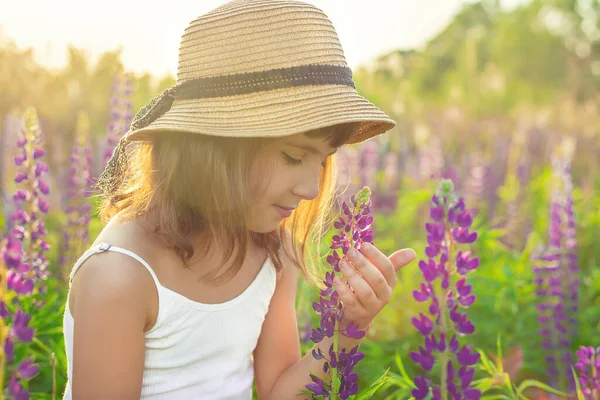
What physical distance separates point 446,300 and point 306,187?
1.62 ft

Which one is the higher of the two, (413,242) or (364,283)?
(364,283)

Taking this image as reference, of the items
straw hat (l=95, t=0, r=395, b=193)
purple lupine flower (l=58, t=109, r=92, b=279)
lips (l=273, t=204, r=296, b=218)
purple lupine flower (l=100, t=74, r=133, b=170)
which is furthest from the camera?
purple lupine flower (l=100, t=74, r=133, b=170)

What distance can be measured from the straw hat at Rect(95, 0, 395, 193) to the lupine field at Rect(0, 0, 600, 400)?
32 centimetres

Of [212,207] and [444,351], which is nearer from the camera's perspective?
[444,351]

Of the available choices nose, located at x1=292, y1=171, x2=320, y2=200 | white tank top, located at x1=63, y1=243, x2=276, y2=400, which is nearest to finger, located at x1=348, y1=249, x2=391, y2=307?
nose, located at x1=292, y1=171, x2=320, y2=200

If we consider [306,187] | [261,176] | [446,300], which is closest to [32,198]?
[261,176]

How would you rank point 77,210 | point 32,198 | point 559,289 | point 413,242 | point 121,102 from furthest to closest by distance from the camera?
point 413,242 < point 121,102 < point 559,289 < point 77,210 < point 32,198

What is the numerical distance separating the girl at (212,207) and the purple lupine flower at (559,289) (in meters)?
1.53

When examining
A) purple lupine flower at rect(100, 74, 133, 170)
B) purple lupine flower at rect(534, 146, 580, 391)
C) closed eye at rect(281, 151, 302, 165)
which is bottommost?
purple lupine flower at rect(534, 146, 580, 391)

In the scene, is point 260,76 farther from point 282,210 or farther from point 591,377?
point 591,377

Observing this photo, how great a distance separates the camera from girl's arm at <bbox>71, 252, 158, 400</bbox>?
180 cm

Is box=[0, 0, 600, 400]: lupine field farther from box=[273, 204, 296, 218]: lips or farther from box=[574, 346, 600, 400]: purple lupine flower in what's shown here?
box=[273, 204, 296, 218]: lips

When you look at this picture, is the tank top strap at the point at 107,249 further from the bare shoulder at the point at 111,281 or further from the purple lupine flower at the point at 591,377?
the purple lupine flower at the point at 591,377

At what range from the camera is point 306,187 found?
1896 millimetres
